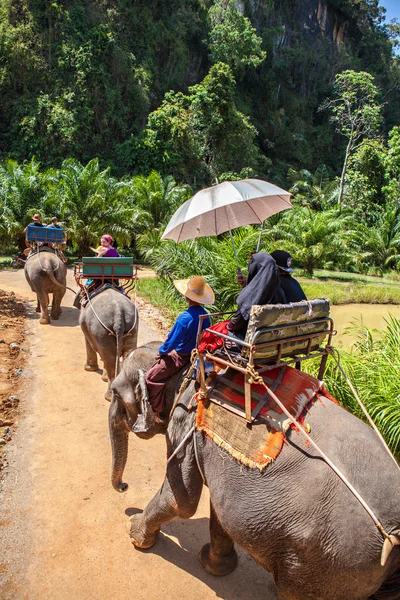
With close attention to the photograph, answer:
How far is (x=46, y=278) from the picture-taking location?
10.2 meters

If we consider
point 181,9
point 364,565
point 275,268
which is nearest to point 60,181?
point 275,268

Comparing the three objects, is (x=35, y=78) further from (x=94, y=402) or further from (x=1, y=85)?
(x=94, y=402)

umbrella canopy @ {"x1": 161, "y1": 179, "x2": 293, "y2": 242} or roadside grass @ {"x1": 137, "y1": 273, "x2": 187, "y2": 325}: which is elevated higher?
umbrella canopy @ {"x1": 161, "y1": 179, "x2": 293, "y2": 242}

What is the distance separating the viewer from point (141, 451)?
5.43m

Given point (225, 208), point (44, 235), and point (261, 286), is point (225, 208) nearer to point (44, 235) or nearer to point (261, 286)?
point (261, 286)

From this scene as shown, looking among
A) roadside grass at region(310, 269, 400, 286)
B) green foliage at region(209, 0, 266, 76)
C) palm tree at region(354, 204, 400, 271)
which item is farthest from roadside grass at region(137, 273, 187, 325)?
green foliage at region(209, 0, 266, 76)

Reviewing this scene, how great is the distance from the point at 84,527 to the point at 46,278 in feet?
22.8

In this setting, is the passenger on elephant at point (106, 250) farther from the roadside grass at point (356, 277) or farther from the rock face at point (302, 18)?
the rock face at point (302, 18)

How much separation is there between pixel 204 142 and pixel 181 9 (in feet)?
45.7

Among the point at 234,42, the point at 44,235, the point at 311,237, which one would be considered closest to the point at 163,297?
the point at 44,235

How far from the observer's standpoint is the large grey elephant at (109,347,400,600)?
2461 millimetres

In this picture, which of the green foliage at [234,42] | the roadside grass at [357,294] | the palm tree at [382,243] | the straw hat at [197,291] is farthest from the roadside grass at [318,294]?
the green foliage at [234,42]

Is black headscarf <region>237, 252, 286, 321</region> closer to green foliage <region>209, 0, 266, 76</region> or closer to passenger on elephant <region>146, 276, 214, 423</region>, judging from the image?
passenger on elephant <region>146, 276, 214, 423</region>

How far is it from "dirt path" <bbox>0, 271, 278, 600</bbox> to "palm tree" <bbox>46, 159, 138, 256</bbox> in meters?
13.9
